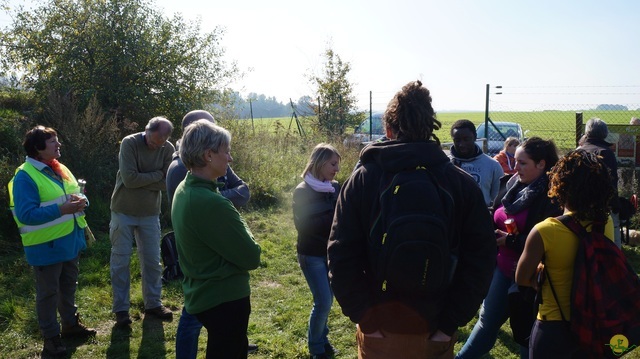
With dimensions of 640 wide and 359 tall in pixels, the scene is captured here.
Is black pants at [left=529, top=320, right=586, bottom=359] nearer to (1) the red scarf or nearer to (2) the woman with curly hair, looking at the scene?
(2) the woman with curly hair

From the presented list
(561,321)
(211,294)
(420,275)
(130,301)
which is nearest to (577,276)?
(561,321)

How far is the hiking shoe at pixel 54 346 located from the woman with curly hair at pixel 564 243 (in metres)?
3.74

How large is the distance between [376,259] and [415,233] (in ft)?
0.83

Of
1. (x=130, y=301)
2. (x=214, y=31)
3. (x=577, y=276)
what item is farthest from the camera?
(x=214, y=31)

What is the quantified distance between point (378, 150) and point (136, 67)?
10.2m

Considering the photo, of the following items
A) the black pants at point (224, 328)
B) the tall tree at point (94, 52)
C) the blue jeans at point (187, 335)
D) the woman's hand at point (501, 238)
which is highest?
the tall tree at point (94, 52)

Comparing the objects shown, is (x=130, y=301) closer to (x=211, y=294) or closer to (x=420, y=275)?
(x=211, y=294)

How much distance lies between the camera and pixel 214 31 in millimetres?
12414

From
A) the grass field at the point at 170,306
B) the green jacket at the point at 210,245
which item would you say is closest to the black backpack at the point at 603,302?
the green jacket at the point at 210,245

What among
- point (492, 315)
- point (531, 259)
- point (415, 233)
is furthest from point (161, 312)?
point (415, 233)

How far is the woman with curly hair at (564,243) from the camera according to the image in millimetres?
2648

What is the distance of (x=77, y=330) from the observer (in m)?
4.73

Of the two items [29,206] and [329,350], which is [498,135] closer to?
[329,350]

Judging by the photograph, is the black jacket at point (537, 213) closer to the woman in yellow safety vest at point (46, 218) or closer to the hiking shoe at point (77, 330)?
the woman in yellow safety vest at point (46, 218)
